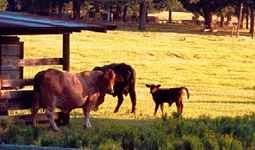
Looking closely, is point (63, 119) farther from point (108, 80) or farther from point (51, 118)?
point (108, 80)

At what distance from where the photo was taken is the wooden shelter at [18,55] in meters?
15.3

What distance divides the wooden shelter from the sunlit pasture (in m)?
3.08

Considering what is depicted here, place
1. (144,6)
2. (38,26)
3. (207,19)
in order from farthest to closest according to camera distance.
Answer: (207,19) < (144,6) < (38,26)

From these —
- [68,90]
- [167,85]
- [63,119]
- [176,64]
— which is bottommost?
[176,64]

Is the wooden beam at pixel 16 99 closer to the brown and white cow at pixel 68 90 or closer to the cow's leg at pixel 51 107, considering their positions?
the brown and white cow at pixel 68 90

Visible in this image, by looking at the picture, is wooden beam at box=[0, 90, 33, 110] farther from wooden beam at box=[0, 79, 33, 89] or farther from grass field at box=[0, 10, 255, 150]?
grass field at box=[0, 10, 255, 150]

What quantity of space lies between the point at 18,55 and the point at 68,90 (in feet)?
4.92

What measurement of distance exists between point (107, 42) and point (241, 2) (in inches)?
1324

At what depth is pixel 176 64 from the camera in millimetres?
47656

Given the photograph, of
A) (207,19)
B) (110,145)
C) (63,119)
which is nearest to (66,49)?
(63,119)

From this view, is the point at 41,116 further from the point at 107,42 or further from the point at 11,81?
the point at 107,42

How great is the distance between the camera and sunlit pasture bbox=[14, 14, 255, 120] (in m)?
23.7

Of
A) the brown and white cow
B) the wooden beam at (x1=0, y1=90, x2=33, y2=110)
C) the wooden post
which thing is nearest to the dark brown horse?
the wooden post

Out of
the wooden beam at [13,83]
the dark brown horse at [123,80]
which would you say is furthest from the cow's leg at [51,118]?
the dark brown horse at [123,80]
